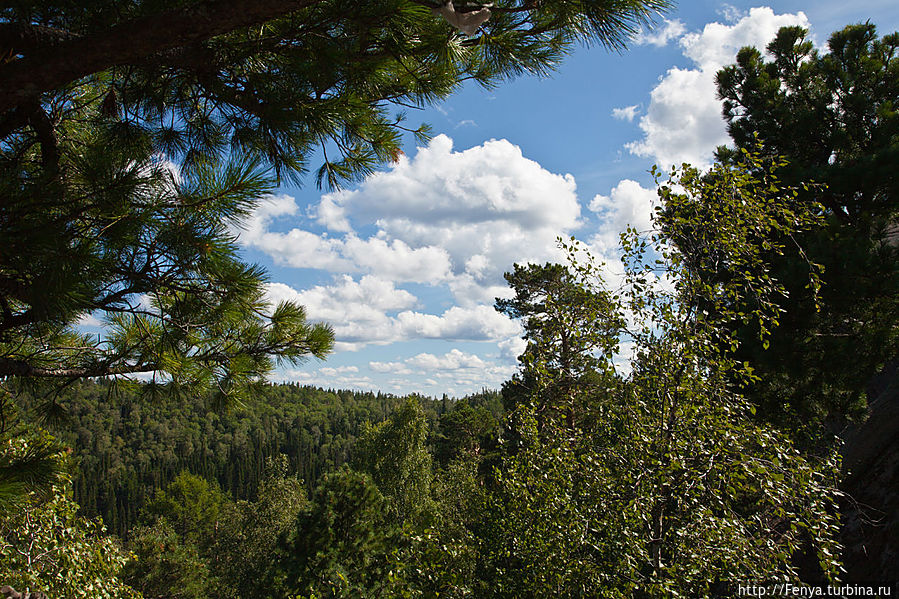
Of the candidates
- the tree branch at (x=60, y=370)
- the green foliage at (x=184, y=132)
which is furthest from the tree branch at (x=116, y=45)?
the tree branch at (x=60, y=370)

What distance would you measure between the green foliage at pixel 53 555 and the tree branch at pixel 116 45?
4882mm

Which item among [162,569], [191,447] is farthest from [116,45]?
[191,447]

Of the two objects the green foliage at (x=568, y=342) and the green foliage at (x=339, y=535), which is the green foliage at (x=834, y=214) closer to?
the green foliage at (x=568, y=342)

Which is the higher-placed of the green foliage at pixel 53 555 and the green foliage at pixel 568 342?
the green foliage at pixel 568 342

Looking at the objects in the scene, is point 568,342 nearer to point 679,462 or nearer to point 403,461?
point 679,462

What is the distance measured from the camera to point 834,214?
5.94 meters

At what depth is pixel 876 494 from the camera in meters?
5.86

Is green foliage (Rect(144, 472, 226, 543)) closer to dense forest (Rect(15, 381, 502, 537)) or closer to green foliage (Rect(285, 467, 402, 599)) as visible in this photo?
dense forest (Rect(15, 381, 502, 537))

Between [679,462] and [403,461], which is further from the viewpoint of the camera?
[403,461]

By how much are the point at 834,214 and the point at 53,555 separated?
10743mm

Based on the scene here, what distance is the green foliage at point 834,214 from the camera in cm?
532

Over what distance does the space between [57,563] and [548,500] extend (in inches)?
224

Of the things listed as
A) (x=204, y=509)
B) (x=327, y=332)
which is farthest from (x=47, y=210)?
(x=204, y=509)

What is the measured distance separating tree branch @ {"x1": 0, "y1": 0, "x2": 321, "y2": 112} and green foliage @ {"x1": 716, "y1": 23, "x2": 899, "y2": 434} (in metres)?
5.58
